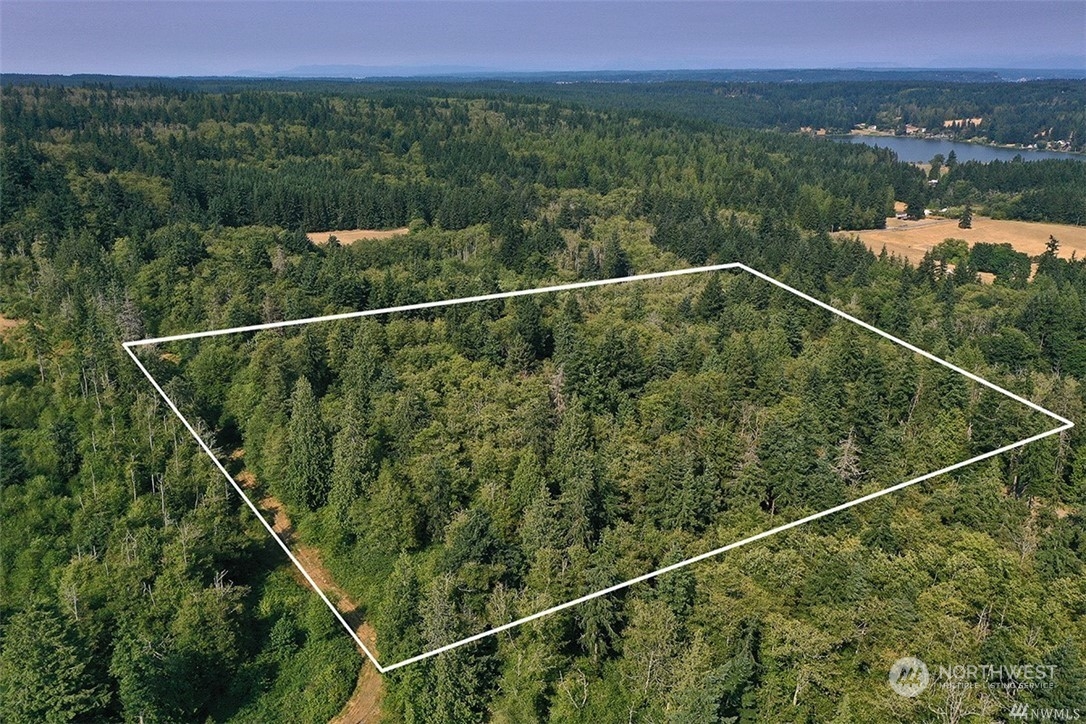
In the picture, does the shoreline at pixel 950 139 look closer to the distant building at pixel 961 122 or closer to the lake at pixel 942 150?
the lake at pixel 942 150

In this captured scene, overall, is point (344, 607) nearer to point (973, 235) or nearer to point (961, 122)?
point (973, 235)

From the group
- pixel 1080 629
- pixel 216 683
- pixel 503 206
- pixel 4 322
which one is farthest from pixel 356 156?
pixel 1080 629

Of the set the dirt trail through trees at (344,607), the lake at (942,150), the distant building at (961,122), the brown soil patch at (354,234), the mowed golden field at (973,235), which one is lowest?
the dirt trail through trees at (344,607)

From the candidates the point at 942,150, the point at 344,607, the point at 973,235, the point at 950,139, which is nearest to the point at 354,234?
the point at 344,607

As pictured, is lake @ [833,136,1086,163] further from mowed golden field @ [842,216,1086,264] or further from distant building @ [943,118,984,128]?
mowed golden field @ [842,216,1086,264]

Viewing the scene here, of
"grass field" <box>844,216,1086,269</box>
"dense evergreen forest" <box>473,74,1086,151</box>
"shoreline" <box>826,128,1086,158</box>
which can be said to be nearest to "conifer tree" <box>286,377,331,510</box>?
"grass field" <box>844,216,1086,269</box>

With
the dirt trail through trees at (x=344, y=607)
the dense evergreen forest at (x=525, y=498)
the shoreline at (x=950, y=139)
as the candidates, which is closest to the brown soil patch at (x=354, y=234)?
the dense evergreen forest at (x=525, y=498)
